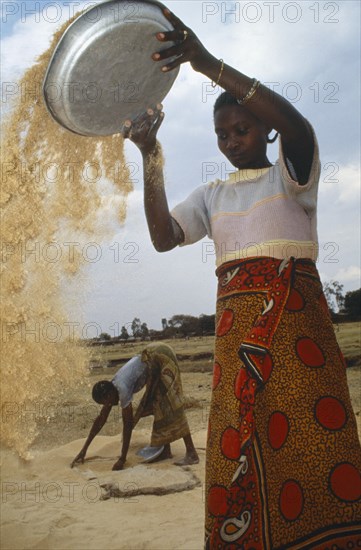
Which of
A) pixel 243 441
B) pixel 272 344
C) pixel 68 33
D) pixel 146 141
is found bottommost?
pixel 243 441

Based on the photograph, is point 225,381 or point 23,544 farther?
point 23,544

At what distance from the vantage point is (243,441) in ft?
→ 4.93

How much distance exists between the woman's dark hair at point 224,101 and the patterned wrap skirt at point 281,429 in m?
0.56

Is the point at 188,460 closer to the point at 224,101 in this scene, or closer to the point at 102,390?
the point at 102,390

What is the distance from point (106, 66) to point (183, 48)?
297 mm

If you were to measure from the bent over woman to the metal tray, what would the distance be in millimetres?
118

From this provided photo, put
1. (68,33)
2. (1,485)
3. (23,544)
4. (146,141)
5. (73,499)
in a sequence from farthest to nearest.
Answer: (1,485) → (73,499) → (23,544) → (146,141) → (68,33)

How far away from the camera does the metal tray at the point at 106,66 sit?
5.26ft

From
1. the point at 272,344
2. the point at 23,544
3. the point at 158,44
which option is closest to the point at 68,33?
the point at 158,44

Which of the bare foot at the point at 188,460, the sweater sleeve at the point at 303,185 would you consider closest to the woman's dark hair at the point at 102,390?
the bare foot at the point at 188,460

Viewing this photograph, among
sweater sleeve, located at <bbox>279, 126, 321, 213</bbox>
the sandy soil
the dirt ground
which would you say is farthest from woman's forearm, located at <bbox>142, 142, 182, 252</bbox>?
the dirt ground

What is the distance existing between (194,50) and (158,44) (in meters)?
0.19

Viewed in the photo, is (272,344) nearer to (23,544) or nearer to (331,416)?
(331,416)

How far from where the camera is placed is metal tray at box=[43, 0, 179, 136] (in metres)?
1.60
